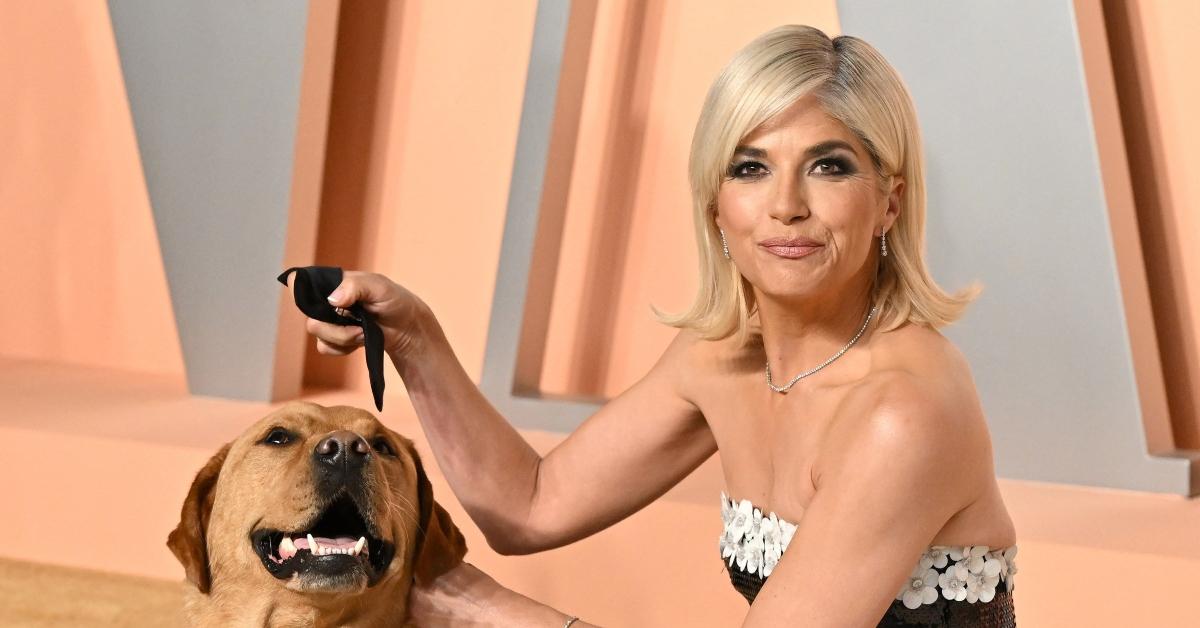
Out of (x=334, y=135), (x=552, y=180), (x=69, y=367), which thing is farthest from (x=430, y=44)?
(x=69, y=367)

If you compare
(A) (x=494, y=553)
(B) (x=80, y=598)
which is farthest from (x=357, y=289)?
(B) (x=80, y=598)

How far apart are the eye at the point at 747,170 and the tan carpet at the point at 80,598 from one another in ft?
4.40

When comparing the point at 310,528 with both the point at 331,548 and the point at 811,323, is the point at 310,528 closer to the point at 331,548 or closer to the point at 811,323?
the point at 331,548

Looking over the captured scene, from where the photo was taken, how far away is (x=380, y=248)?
10.2 feet

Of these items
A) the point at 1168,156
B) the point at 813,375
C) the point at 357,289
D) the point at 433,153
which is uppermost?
the point at 433,153

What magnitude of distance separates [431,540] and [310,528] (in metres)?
0.18

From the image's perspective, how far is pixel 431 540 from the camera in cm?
165

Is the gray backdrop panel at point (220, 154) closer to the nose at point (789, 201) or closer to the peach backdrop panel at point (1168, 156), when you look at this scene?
the nose at point (789, 201)

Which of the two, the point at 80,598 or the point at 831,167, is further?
the point at 80,598

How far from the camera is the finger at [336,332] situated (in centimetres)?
163

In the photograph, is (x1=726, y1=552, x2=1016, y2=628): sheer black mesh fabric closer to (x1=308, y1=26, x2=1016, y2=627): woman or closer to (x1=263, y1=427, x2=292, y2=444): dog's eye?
(x1=308, y1=26, x2=1016, y2=627): woman

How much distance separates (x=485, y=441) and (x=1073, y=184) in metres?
1.18

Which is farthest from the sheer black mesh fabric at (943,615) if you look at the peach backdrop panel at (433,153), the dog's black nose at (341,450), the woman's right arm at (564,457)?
the peach backdrop panel at (433,153)

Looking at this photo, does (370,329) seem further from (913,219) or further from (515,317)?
(515,317)
